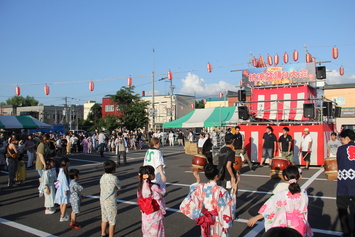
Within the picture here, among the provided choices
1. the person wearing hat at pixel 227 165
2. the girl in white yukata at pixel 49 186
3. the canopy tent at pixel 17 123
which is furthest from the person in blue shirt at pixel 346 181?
the canopy tent at pixel 17 123

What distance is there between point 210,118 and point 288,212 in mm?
16134

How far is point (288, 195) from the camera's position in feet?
12.4

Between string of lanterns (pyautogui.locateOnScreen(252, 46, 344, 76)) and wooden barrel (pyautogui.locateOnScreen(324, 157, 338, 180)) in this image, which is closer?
wooden barrel (pyautogui.locateOnScreen(324, 157, 338, 180))

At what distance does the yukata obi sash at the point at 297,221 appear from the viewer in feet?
12.1

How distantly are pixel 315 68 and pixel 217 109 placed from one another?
6.67 meters

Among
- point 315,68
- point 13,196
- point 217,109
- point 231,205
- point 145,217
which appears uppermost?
point 315,68

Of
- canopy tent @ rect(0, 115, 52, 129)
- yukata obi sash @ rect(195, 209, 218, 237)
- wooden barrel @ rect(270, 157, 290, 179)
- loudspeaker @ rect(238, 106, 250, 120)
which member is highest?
loudspeaker @ rect(238, 106, 250, 120)

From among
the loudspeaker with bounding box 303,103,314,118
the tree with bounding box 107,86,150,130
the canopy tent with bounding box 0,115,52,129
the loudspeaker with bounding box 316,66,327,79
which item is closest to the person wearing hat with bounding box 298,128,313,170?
the loudspeaker with bounding box 303,103,314,118

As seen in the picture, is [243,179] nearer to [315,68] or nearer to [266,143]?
[266,143]

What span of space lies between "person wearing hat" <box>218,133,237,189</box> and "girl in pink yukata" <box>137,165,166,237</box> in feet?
7.33

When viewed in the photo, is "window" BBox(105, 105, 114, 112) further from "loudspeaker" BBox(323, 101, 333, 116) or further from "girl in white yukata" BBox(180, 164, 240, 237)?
"girl in white yukata" BBox(180, 164, 240, 237)

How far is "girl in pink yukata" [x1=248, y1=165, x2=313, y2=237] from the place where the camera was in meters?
3.70

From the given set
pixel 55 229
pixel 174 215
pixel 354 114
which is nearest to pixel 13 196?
pixel 55 229

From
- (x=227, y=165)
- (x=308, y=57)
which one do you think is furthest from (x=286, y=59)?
(x=227, y=165)
